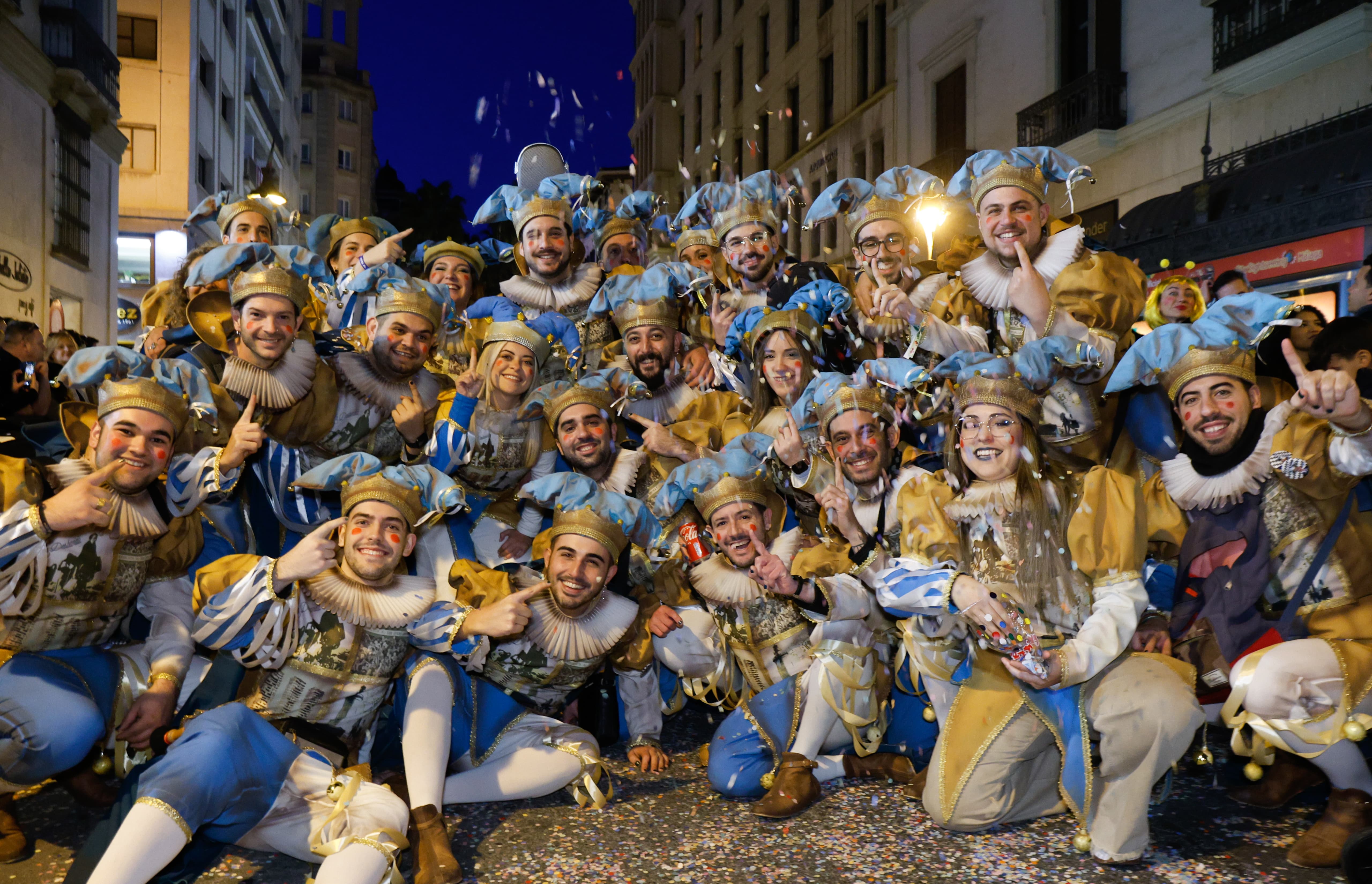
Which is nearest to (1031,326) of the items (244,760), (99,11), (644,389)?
(644,389)

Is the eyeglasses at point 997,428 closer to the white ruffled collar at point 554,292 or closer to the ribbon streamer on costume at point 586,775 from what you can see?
the ribbon streamer on costume at point 586,775

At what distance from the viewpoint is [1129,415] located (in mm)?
4176

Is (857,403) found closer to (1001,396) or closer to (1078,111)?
A: (1001,396)

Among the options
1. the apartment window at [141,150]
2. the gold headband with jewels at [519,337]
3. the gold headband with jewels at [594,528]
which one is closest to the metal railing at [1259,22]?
the gold headband with jewels at [519,337]

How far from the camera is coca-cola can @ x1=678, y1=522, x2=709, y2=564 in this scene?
4305 mm

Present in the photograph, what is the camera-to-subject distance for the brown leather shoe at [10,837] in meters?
3.26

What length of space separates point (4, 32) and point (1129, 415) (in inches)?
580

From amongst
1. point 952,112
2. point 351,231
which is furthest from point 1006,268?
point 952,112

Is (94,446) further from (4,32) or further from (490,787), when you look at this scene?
(4,32)

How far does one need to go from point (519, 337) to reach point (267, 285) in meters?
1.10

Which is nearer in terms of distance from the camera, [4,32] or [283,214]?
[283,214]

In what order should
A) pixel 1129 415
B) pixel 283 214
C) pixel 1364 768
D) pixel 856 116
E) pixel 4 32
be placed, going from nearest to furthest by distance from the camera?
pixel 1364 768 → pixel 1129 415 → pixel 283 214 → pixel 4 32 → pixel 856 116

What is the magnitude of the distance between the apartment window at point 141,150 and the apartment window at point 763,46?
13360mm

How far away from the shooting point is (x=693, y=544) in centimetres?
432
